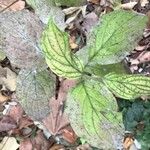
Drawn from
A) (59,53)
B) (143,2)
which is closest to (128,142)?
(143,2)

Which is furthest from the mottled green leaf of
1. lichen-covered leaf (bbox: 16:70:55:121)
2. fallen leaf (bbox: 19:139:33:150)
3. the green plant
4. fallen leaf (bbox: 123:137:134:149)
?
fallen leaf (bbox: 19:139:33:150)

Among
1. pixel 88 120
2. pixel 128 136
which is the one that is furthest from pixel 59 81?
pixel 88 120

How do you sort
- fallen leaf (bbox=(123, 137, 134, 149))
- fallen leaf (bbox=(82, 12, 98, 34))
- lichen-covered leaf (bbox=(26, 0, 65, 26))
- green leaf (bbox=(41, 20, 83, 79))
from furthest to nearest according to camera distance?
fallen leaf (bbox=(82, 12, 98, 34))
fallen leaf (bbox=(123, 137, 134, 149))
lichen-covered leaf (bbox=(26, 0, 65, 26))
green leaf (bbox=(41, 20, 83, 79))

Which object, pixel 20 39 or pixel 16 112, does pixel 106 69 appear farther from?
pixel 16 112

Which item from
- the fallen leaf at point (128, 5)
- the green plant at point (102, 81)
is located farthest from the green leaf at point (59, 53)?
the fallen leaf at point (128, 5)

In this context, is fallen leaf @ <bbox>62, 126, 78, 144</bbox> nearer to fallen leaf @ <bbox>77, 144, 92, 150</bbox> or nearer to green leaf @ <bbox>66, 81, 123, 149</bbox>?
fallen leaf @ <bbox>77, 144, 92, 150</bbox>

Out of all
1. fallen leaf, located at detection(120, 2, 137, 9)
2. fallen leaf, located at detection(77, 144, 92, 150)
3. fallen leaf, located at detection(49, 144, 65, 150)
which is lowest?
fallen leaf, located at detection(77, 144, 92, 150)

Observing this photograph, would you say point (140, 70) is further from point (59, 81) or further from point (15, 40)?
point (15, 40)
